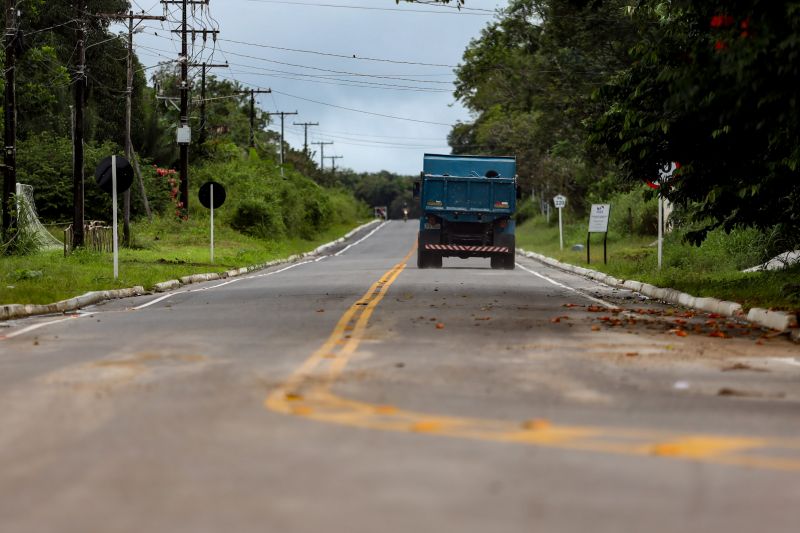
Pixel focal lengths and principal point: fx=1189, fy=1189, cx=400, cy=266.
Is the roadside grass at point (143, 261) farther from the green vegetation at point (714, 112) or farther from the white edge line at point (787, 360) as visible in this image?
the white edge line at point (787, 360)

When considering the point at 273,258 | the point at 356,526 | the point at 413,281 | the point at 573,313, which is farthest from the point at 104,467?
the point at 273,258

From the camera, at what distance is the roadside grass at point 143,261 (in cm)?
2236

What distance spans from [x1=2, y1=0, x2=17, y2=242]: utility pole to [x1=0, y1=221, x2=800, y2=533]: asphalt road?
19.3 m

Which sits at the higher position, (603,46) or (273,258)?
(603,46)

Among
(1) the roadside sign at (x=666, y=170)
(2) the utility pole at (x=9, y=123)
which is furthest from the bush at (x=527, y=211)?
(1) the roadside sign at (x=666, y=170)

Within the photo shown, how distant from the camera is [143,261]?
3500 cm

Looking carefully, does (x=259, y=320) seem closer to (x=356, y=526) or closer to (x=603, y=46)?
(x=356, y=526)

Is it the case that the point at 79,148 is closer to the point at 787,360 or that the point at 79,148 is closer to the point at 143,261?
the point at 143,261

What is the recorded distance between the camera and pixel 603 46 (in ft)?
134

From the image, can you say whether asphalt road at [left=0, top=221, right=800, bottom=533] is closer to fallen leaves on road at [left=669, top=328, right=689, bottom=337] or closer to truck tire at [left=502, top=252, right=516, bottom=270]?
fallen leaves on road at [left=669, top=328, right=689, bottom=337]

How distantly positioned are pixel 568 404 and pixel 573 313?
889cm

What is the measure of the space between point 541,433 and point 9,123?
28.6 metres

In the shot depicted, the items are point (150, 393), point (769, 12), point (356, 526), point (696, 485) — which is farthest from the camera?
point (769, 12)

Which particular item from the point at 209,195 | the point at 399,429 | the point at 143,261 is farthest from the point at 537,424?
the point at 209,195
